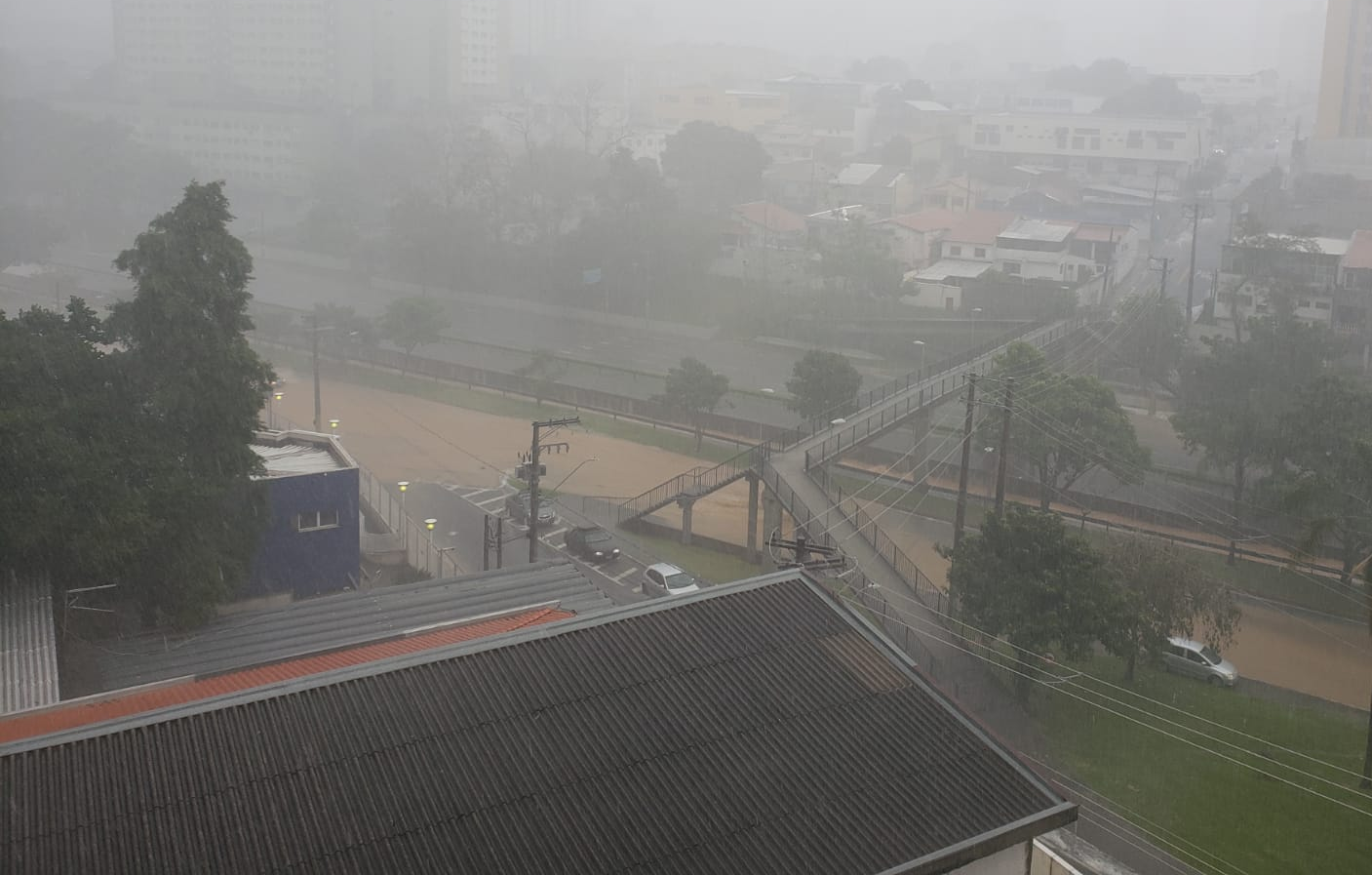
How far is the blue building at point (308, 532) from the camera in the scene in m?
7.12

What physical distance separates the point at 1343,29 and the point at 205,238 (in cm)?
2252

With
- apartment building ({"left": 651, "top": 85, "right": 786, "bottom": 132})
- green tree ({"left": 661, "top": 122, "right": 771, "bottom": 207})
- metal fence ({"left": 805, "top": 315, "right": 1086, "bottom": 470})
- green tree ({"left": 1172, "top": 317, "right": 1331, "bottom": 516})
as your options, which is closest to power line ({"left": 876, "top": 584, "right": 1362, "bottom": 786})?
metal fence ({"left": 805, "top": 315, "right": 1086, "bottom": 470})

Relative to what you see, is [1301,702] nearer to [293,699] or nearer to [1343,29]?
[293,699]

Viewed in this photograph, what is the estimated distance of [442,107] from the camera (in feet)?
105

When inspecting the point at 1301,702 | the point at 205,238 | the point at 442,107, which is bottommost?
the point at 1301,702

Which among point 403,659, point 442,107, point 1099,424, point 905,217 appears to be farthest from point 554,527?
point 442,107

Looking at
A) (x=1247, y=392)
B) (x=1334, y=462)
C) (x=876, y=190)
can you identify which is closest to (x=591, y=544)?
(x=1334, y=462)

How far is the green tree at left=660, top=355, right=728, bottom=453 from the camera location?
12234 millimetres

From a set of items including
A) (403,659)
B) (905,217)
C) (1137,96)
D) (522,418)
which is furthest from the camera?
(1137,96)

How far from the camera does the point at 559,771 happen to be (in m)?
3.04

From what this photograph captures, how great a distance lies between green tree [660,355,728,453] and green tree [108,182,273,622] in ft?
19.1

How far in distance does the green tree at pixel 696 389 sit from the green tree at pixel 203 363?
19.1 ft

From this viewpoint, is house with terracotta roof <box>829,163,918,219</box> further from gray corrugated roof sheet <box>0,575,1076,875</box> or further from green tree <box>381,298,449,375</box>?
gray corrugated roof sheet <box>0,575,1076,875</box>

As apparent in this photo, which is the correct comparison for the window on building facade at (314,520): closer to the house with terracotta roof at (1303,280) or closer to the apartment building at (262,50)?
the house with terracotta roof at (1303,280)
